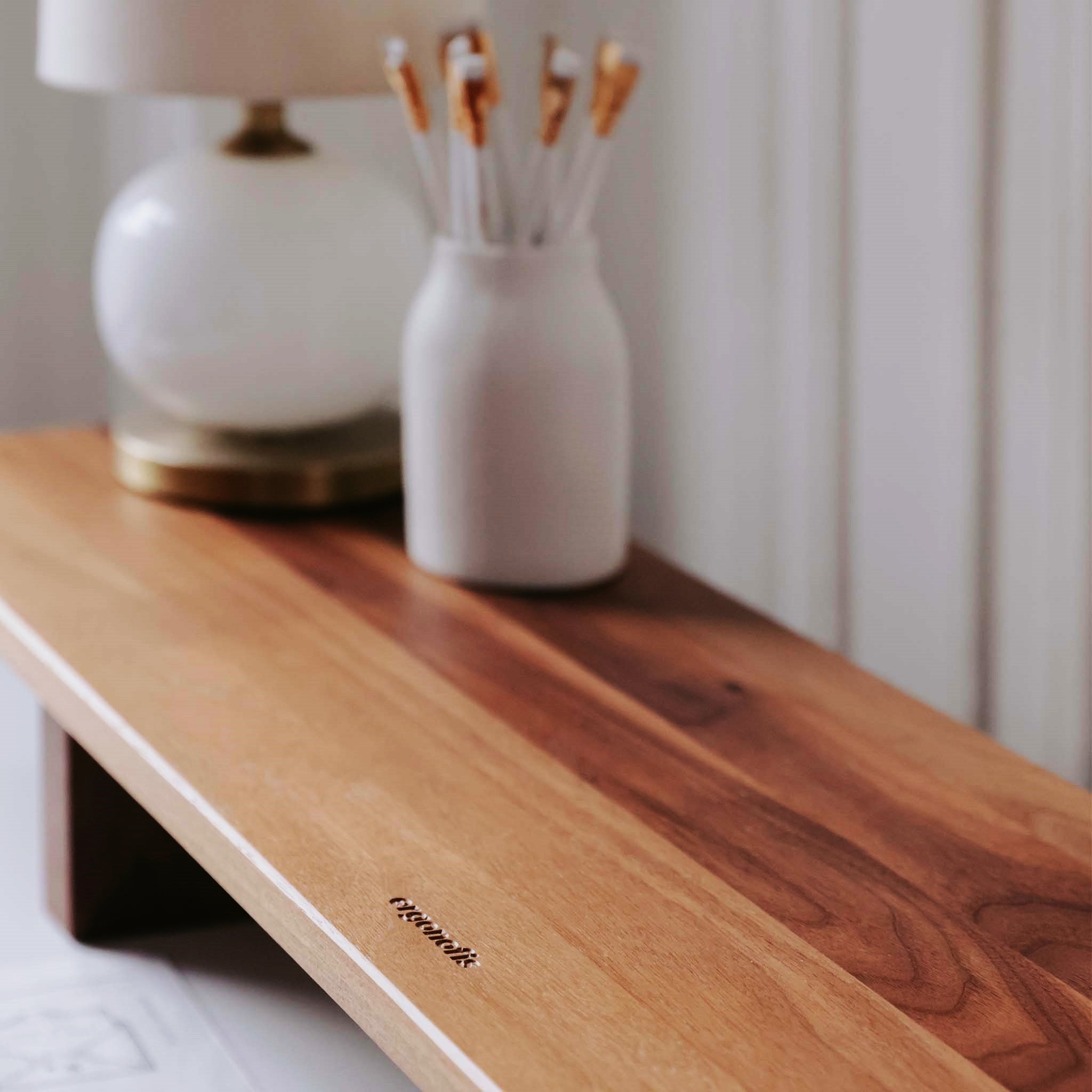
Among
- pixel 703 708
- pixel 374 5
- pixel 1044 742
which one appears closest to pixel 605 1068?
pixel 703 708

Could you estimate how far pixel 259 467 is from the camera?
116 cm

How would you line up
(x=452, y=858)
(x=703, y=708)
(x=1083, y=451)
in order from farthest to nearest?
(x=1083, y=451) → (x=703, y=708) → (x=452, y=858)

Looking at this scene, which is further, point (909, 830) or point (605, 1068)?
point (909, 830)

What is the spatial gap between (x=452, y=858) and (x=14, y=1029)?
1.23 feet

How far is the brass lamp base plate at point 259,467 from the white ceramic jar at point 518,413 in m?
0.14

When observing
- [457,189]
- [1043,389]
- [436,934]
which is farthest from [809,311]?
[436,934]

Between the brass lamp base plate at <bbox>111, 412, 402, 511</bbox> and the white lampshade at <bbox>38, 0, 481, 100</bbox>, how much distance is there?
233 mm

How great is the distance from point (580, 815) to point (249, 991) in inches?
13.1

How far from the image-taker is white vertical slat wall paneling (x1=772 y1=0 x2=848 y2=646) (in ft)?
3.92

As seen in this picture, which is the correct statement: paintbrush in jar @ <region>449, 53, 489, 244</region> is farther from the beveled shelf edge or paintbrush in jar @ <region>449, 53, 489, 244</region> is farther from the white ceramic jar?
the beveled shelf edge

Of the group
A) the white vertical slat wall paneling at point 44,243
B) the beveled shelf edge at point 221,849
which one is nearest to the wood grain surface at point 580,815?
the beveled shelf edge at point 221,849

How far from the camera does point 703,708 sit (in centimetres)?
87

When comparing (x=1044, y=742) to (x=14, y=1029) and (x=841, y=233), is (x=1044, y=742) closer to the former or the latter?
(x=841, y=233)

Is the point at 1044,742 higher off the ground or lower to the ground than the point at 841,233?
lower
